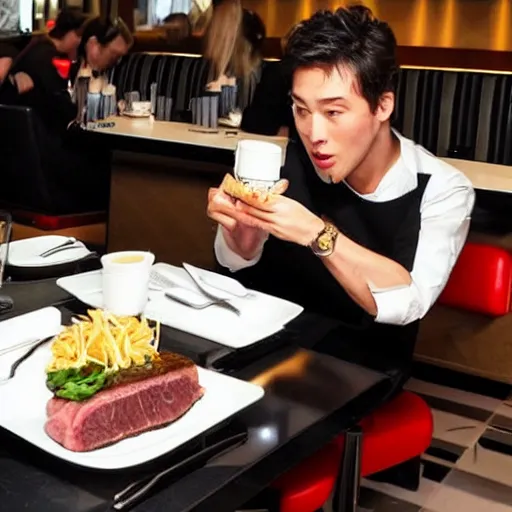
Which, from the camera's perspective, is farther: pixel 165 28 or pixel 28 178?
pixel 165 28

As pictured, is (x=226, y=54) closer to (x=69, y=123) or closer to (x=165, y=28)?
(x=69, y=123)

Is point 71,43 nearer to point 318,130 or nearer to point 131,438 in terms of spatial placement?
point 318,130

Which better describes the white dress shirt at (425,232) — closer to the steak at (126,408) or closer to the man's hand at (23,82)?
the steak at (126,408)

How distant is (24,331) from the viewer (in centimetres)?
122

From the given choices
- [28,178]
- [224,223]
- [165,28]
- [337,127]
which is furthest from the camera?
[165,28]

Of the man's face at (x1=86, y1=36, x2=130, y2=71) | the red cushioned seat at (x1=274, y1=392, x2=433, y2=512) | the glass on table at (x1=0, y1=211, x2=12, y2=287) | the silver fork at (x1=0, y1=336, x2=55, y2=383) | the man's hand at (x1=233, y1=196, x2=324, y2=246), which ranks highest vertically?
the man's face at (x1=86, y1=36, x2=130, y2=71)

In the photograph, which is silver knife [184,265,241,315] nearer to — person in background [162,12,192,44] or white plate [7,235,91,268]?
white plate [7,235,91,268]

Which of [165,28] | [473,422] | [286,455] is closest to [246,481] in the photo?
[286,455]

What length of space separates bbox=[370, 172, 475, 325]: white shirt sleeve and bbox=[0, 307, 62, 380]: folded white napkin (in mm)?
584

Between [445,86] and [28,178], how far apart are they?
8.33 feet

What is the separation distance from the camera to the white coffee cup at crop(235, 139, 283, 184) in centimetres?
137

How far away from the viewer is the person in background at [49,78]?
4.67 metres

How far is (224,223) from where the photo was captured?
1612 mm

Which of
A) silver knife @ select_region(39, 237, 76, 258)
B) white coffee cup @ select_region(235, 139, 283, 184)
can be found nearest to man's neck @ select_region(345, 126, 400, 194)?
white coffee cup @ select_region(235, 139, 283, 184)
